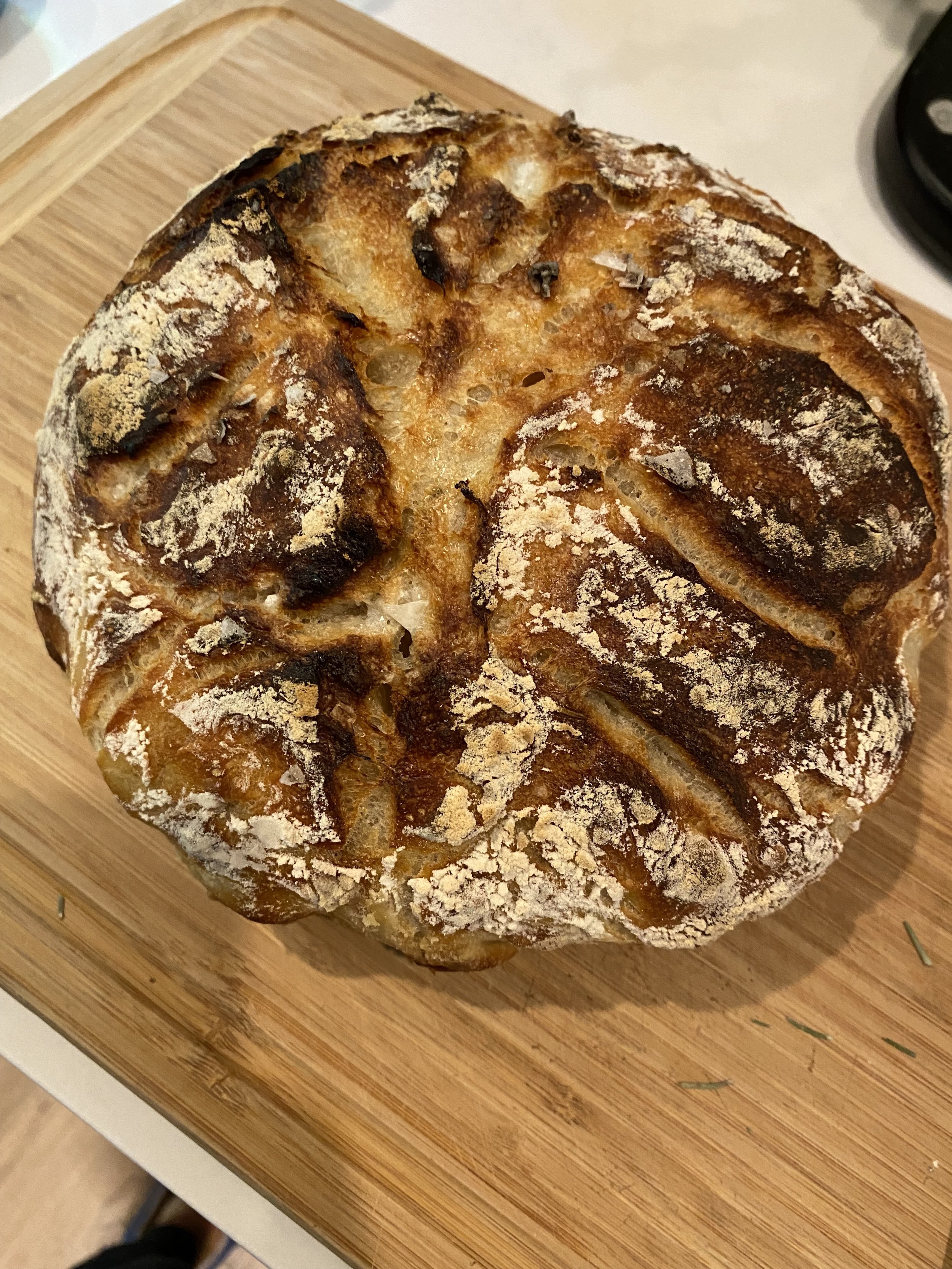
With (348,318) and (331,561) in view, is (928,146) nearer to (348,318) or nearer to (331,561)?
(348,318)

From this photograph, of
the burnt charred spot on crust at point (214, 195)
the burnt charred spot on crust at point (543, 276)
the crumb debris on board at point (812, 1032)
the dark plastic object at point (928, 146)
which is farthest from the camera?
the dark plastic object at point (928, 146)

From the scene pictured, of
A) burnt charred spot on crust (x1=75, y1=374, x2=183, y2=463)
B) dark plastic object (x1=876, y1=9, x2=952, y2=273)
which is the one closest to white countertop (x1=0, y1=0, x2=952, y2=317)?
dark plastic object (x1=876, y1=9, x2=952, y2=273)

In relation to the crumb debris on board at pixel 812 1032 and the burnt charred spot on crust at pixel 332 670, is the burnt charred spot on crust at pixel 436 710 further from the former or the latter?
the crumb debris on board at pixel 812 1032

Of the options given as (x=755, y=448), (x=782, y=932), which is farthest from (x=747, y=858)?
(x=755, y=448)

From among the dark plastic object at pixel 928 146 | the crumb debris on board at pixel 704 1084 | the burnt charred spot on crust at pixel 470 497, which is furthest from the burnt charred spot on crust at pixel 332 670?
the dark plastic object at pixel 928 146

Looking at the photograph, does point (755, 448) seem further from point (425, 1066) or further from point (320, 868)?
point (425, 1066)

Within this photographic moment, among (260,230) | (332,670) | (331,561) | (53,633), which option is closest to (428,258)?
(260,230)

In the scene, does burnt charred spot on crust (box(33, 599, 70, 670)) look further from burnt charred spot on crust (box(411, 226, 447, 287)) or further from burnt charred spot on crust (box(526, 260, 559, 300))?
burnt charred spot on crust (box(526, 260, 559, 300))
